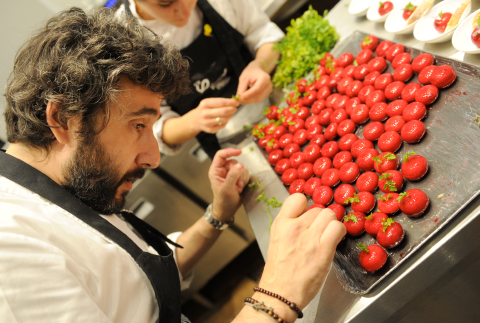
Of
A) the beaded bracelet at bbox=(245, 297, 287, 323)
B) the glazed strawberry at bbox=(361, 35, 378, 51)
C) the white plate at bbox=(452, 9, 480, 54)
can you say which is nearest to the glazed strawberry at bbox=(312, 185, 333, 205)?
the beaded bracelet at bbox=(245, 297, 287, 323)

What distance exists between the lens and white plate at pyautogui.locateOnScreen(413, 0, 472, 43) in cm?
141

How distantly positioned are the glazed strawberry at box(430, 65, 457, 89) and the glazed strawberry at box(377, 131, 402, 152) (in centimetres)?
27

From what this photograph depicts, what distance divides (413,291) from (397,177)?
1.35ft

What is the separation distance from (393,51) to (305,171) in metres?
0.78

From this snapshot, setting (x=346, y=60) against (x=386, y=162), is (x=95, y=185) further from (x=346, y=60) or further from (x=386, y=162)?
(x=346, y=60)

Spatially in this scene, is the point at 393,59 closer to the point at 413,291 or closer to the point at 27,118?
the point at 413,291

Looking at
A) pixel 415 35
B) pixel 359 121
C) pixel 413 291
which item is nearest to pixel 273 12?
pixel 415 35

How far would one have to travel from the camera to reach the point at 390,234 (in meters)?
1.06

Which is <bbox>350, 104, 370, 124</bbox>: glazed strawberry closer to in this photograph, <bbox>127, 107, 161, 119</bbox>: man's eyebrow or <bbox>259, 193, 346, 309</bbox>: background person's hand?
<bbox>259, 193, 346, 309</bbox>: background person's hand

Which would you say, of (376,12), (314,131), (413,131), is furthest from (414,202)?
(376,12)

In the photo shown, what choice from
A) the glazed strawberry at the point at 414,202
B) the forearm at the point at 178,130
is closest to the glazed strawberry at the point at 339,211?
the glazed strawberry at the point at 414,202

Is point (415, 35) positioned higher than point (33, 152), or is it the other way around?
point (415, 35)

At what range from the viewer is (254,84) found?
6.48 feet

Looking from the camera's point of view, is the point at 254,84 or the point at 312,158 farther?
the point at 254,84
